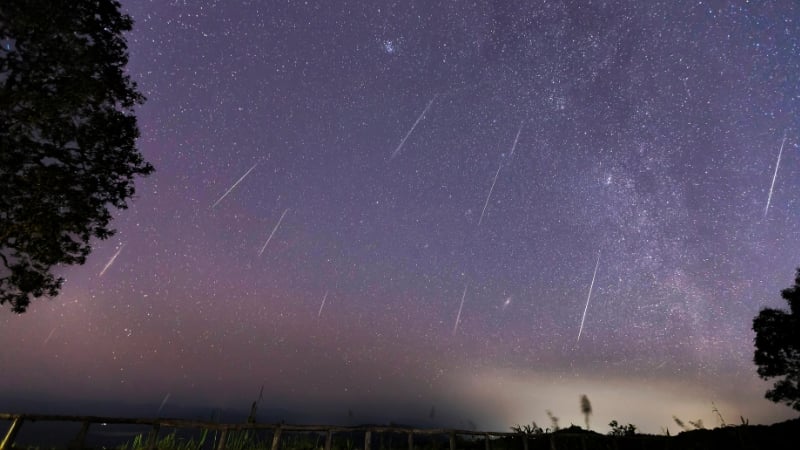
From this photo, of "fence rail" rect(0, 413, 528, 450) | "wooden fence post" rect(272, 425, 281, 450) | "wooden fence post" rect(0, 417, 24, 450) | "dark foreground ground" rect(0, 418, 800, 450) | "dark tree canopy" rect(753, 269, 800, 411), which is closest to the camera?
"wooden fence post" rect(0, 417, 24, 450)

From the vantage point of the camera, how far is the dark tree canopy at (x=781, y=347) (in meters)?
23.9

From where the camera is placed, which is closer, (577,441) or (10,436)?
(10,436)

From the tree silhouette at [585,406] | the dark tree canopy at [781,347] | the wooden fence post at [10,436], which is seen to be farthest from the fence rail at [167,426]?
the dark tree canopy at [781,347]

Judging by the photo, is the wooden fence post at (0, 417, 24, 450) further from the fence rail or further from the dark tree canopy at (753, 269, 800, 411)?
the dark tree canopy at (753, 269, 800, 411)

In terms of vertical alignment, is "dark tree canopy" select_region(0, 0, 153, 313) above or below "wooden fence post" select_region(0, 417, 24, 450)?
above

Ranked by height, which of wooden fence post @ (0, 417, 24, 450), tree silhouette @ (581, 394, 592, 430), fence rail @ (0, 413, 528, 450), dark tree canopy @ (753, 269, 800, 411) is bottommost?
wooden fence post @ (0, 417, 24, 450)

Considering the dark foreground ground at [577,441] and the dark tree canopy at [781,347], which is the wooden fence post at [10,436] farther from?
the dark tree canopy at [781,347]

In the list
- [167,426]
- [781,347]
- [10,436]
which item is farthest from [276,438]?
[781,347]

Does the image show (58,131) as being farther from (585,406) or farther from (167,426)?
(585,406)

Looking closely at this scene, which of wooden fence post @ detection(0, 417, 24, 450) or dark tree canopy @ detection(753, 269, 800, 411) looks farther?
dark tree canopy @ detection(753, 269, 800, 411)

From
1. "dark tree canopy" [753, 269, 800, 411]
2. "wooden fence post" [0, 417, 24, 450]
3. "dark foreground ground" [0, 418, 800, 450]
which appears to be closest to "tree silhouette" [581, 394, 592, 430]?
"dark foreground ground" [0, 418, 800, 450]

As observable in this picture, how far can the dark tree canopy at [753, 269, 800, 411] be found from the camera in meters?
23.9

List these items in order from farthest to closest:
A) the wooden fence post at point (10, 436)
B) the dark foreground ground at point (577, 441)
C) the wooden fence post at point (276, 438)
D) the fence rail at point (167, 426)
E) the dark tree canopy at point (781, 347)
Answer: the dark tree canopy at point (781, 347) → the dark foreground ground at point (577, 441) → the wooden fence post at point (276, 438) → the fence rail at point (167, 426) → the wooden fence post at point (10, 436)

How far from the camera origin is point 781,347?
80.0ft
